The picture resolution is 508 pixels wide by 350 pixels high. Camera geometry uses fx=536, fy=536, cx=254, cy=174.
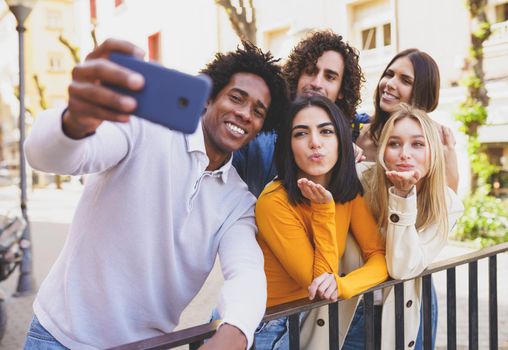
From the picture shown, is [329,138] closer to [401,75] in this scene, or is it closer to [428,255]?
[428,255]

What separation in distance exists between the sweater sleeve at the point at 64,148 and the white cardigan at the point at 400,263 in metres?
0.99

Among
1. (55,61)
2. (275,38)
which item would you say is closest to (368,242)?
(275,38)

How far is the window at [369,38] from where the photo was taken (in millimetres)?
11977

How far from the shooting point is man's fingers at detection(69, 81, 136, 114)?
88cm

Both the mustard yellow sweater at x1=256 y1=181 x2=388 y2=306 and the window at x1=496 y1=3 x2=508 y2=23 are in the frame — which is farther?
the window at x1=496 y1=3 x2=508 y2=23

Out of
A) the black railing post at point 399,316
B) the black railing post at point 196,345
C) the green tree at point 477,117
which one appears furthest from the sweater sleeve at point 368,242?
the green tree at point 477,117

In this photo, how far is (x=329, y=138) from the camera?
6.46 feet

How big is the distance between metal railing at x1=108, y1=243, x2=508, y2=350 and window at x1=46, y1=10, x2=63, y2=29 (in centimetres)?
3691

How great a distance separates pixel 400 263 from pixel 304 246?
1.16ft

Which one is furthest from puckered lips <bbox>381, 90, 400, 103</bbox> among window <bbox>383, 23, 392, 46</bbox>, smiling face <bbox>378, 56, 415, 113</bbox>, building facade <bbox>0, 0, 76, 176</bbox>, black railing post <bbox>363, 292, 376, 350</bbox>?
building facade <bbox>0, 0, 76, 176</bbox>

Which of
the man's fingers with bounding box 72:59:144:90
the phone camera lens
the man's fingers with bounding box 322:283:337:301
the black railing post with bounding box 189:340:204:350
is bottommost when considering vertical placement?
the black railing post with bounding box 189:340:204:350

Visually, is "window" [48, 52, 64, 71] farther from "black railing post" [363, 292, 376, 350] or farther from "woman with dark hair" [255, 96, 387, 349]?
"black railing post" [363, 292, 376, 350]

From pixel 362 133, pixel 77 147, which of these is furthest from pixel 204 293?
pixel 77 147

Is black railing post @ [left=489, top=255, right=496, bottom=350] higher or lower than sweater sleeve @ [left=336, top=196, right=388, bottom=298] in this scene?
lower
